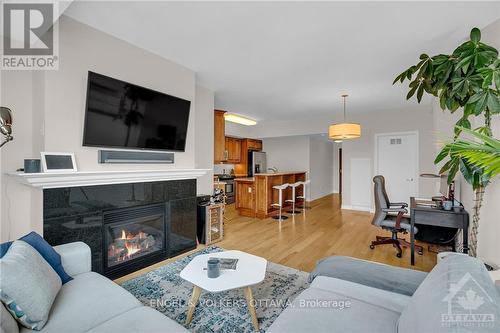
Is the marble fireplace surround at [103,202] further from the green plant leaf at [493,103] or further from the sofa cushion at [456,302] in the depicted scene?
the green plant leaf at [493,103]

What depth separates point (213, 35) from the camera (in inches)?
94.3

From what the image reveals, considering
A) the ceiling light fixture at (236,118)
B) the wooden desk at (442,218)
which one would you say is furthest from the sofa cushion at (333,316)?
the ceiling light fixture at (236,118)

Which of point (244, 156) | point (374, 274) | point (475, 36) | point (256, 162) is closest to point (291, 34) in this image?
point (475, 36)

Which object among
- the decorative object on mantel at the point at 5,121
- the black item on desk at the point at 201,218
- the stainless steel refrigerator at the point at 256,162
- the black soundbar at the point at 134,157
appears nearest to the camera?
the decorative object on mantel at the point at 5,121

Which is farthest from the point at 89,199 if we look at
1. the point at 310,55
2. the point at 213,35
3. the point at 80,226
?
the point at 310,55

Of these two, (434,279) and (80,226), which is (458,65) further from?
(80,226)

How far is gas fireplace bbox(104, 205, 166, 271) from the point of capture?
2447mm

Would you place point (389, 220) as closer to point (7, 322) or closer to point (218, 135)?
point (218, 135)

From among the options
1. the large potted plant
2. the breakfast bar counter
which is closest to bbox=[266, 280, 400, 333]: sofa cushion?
the large potted plant

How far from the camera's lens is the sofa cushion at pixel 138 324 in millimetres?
1133

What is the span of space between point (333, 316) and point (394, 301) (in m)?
0.41

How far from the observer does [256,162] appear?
7.72m

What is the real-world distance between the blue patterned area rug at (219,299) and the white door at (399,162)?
4230 millimetres

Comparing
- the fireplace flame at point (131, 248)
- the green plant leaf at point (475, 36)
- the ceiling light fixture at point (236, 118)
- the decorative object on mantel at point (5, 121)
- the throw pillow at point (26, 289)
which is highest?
the ceiling light fixture at point (236, 118)
